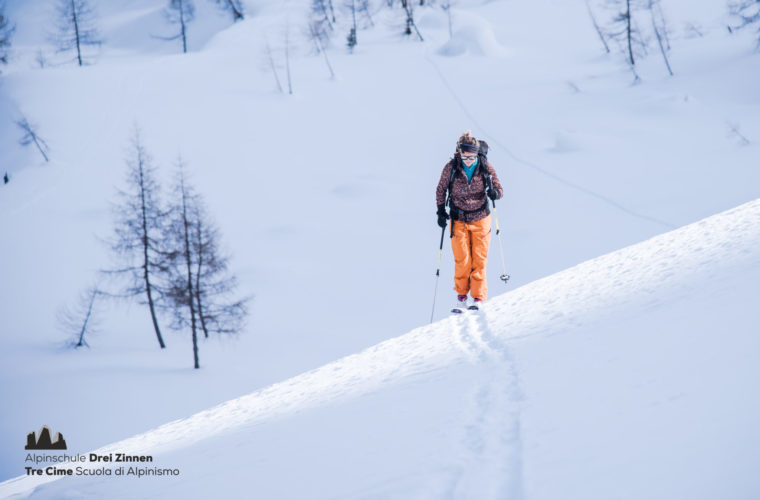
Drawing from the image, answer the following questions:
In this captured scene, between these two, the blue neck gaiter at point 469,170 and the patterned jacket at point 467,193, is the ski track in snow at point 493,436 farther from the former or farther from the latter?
the blue neck gaiter at point 469,170

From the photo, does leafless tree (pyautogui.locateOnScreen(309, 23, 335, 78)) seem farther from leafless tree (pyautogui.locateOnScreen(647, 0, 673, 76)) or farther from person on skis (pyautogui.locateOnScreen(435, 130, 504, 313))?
person on skis (pyautogui.locateOnScreen(435, 130, 504, 313))

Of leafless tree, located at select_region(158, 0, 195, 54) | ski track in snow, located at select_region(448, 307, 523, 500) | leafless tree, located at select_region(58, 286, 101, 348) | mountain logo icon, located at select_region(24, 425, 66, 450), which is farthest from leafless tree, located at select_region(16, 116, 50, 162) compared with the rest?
ski track in snow, located at select_region(448, 307, 523, 500)

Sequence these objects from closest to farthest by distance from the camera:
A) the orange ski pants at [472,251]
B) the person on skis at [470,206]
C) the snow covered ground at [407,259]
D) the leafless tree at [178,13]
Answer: the snow covered ground at [407,259] → the person on skis at [470,206] → the orange ski pants at [472,251] → the leafless tree at [178,13]

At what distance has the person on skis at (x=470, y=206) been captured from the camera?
25.8 ft

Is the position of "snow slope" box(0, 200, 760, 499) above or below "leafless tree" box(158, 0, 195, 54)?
below

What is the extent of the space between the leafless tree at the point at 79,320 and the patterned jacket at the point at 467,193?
731 inches

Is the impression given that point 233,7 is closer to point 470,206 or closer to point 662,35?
point 662,35

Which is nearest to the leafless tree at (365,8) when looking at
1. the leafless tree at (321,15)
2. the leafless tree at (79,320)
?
the leafless tree at (321,15)

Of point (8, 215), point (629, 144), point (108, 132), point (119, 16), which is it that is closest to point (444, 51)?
point (629, 144)

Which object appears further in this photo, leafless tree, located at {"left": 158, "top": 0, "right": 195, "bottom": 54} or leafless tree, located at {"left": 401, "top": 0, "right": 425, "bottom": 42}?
leafless tree, located at {"left": 158, "top": 0, "right": 195, "bottom": 54}

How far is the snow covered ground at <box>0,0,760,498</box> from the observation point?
10.8 feet

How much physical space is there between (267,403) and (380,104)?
3708cm

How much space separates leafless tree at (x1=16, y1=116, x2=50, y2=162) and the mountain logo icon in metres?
29.2

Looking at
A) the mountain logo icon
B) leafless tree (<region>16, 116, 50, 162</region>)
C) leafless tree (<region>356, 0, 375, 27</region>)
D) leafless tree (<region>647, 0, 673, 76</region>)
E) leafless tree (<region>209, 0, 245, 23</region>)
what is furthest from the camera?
leafless tree (<region>209, 0, 245, 23</region>)
